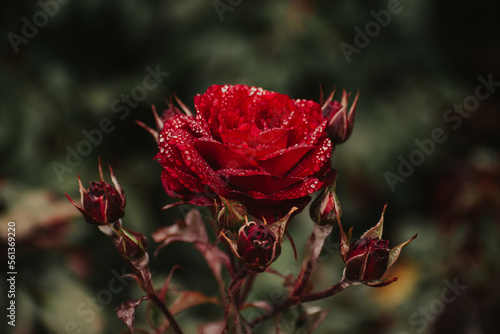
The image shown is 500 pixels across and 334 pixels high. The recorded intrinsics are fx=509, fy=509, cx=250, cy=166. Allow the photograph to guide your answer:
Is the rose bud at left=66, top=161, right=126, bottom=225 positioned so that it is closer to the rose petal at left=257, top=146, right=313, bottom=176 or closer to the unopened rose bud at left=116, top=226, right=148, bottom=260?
the unopened rose bud at left=116, top=226, right=148, bottom=260

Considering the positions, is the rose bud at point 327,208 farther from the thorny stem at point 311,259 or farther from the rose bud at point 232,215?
the rose bud at point 232,215

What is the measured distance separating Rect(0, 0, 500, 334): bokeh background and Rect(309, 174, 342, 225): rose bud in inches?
35.4

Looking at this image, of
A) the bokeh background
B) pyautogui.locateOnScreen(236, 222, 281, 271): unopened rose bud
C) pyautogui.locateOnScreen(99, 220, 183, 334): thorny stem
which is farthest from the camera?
the bokeh background

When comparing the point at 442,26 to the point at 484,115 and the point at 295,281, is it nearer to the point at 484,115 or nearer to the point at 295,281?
the point at 484,115

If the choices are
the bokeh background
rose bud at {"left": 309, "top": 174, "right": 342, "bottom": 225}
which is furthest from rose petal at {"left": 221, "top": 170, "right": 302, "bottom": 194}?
the bokeh background

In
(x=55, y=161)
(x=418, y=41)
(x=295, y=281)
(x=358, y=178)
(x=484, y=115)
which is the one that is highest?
(x=55, y=161)

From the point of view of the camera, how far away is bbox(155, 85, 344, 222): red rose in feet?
2.42

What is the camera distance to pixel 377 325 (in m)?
2.01

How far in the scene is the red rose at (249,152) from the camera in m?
0.74

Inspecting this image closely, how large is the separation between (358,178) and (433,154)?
42 cm

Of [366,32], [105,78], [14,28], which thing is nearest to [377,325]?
[366,32]

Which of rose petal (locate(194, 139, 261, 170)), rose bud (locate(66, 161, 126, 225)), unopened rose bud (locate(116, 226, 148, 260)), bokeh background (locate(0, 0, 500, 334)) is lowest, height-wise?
bokeh background (locate(0, 0, 500, 334))

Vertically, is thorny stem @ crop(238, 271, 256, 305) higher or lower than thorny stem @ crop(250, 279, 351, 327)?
higher

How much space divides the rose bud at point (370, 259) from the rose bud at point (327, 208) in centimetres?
5
